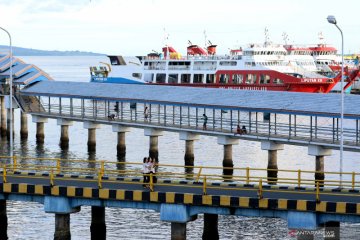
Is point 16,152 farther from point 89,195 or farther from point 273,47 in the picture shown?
point 273,47

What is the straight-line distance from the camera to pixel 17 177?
139 ft

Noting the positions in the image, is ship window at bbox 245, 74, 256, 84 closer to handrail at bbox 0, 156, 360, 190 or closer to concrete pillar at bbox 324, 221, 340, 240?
handrail at bbox 0, 156, 360, 190

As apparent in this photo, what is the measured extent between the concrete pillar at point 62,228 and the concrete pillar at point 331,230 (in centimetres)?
1030

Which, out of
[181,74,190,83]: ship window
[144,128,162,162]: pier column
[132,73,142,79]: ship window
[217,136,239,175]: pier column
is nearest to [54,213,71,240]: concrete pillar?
[217,136,239,175]: pier column

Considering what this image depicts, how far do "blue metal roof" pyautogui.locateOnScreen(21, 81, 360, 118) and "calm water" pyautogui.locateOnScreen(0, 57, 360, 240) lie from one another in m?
5.13

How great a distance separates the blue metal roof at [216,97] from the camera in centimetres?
6300

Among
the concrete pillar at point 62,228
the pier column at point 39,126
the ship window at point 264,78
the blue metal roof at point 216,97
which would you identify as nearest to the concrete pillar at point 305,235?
the concrete pillar at point 62,228

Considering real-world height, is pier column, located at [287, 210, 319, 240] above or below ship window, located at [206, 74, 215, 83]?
below

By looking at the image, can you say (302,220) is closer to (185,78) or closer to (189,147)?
(189,147)

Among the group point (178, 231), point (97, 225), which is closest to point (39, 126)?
point (97, 225)

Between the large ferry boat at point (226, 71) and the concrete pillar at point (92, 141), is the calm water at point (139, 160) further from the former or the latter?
the large ferry boat at point (226, 71)

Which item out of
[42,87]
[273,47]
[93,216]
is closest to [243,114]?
[273,47]

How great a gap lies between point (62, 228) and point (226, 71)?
4305 inches

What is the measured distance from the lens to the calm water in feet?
147
